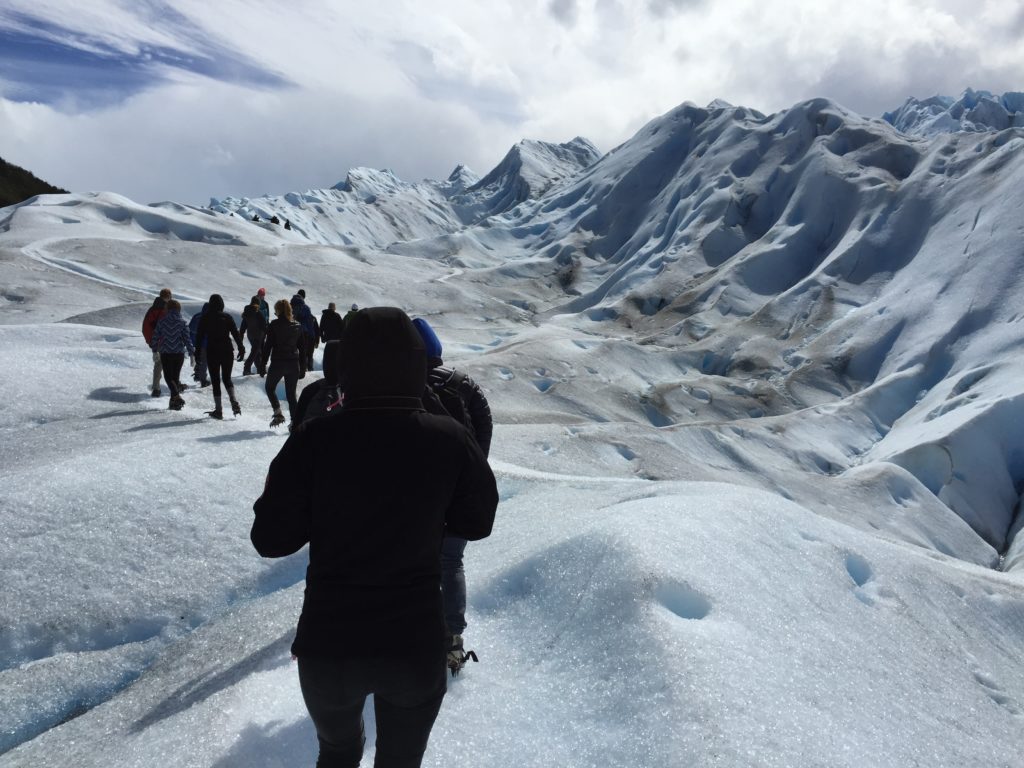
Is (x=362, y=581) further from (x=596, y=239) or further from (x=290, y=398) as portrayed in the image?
(x=596, y=239)

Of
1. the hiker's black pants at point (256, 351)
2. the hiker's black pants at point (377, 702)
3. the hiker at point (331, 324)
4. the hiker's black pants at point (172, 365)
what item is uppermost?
the hiker's black pants at point (377, 702)

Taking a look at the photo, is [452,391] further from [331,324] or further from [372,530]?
[331,324]

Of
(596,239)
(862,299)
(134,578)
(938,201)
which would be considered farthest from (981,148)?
(134,578)

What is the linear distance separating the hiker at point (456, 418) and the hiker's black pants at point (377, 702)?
1492 millimetres

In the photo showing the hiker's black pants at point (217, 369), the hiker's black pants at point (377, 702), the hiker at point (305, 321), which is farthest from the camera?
the hiker at point (305, 321)

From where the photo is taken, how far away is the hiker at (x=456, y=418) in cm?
429

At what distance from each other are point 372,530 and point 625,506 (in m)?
5.14

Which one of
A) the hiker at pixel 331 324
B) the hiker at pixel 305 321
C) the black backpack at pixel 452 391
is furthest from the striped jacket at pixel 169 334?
the black backpack at pixel 452 391

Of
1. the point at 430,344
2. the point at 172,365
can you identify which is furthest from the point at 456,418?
the point at 172,365

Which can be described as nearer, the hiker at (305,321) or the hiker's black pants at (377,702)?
the hiker's black pants at (377,702)

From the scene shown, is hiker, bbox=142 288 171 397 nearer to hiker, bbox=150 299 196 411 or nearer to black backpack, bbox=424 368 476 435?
hiker, bbox=150 299 196 411

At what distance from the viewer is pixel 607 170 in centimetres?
8256

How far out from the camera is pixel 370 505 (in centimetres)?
254

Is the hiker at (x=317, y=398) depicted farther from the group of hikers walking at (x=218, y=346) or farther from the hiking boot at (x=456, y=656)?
the group of hikers walking at (x=218, y=346)
